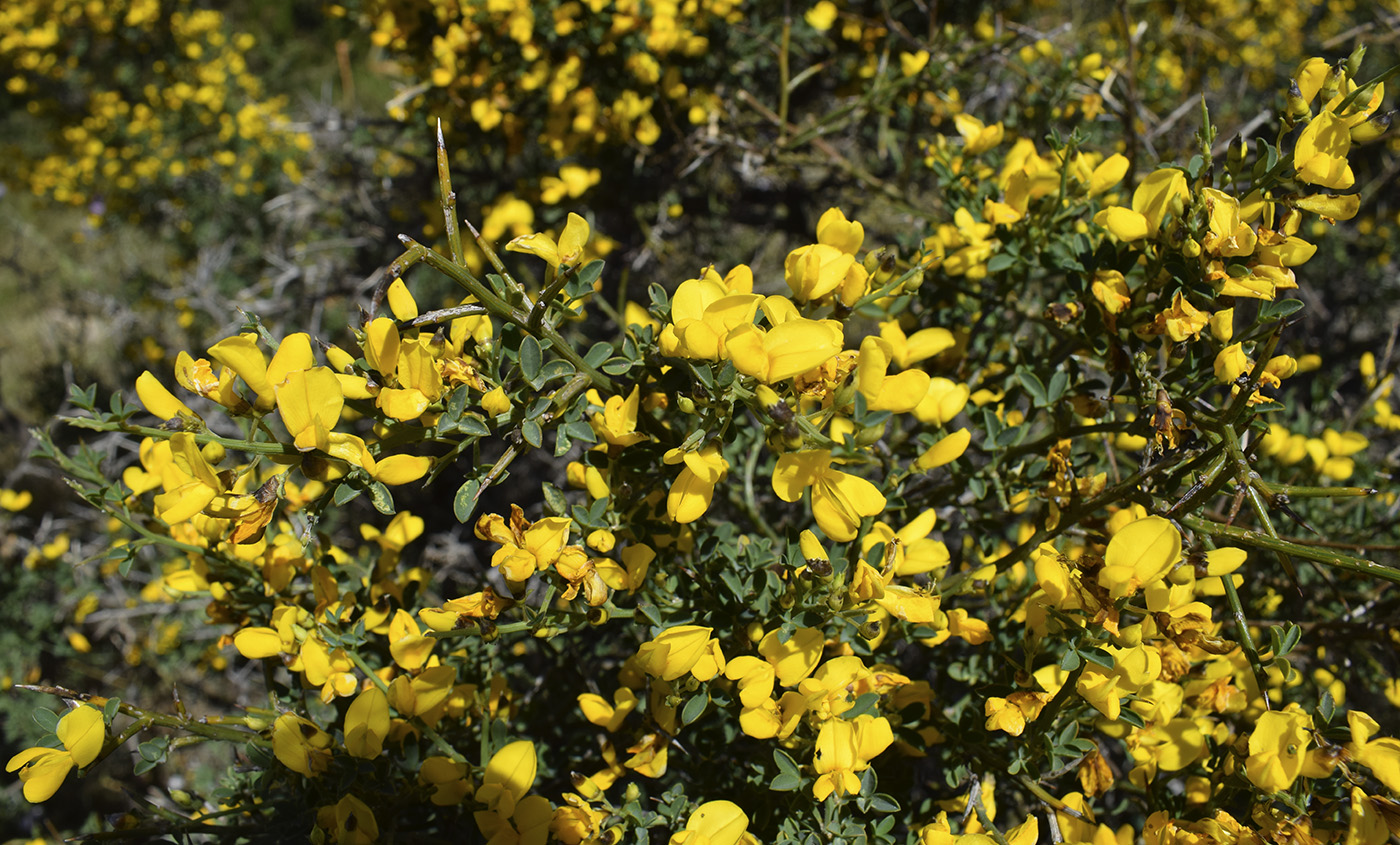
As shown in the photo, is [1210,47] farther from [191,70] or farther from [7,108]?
[7,108]

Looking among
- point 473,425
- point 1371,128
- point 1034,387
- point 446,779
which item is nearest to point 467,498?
point 473,425

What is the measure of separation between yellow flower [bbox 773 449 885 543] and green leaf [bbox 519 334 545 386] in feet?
0.94

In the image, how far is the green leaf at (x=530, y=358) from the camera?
836mm

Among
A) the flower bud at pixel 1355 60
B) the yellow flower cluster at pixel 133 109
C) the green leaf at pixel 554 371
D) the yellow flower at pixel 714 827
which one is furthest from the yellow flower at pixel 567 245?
the yellow flower cluster at pixel 133 109

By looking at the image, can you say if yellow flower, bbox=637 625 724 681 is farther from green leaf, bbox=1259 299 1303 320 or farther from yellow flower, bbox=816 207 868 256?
green leaf, bbox=1259 299 1303 320

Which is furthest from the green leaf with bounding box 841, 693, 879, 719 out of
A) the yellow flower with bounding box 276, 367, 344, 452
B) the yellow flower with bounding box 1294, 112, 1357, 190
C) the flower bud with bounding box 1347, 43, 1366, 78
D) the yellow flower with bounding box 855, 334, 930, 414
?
the flower bud with bounding box 1347, 43, 1366, 78

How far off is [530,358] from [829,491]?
36 cm

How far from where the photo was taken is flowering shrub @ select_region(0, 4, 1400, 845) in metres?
0.82

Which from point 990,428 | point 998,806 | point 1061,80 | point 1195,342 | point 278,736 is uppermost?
point 1061,80

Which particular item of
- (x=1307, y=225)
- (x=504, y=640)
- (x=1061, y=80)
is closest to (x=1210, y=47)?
(x=1307, y=225)

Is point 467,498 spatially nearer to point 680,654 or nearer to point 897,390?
point 680,654

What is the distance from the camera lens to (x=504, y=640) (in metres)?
1.34

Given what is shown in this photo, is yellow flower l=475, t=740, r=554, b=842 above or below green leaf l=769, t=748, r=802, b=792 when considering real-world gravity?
below

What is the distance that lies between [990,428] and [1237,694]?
1.59ft
